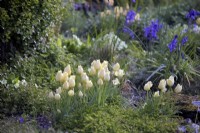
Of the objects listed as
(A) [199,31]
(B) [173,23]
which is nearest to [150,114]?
(A) [199,31]

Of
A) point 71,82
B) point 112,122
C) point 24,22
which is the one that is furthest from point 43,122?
point 24,22

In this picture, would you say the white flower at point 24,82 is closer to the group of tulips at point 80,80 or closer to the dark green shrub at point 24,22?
the dark green shrub at point 24,22

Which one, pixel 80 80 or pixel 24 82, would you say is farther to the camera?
pixel 24 82

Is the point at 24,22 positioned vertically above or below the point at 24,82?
above

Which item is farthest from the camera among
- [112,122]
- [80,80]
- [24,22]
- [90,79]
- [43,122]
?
[24,22]

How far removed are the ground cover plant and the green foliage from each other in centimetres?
1

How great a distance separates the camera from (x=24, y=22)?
17.3 ft

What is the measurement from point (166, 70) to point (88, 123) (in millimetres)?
2014

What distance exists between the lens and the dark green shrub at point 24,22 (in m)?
5.10

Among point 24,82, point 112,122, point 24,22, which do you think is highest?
point 24,22

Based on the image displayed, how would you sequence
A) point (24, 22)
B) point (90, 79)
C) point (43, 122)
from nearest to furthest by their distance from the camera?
point (43, 122) → point (90, 79) → point (24, 22)

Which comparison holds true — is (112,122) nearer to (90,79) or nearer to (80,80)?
(80,80)

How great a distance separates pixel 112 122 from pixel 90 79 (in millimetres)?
826

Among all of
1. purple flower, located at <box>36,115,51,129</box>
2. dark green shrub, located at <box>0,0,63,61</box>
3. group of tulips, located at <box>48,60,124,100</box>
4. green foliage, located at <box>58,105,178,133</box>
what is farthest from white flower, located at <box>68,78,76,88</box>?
dark green shrub, located at <box>0,0,63,61</box>
